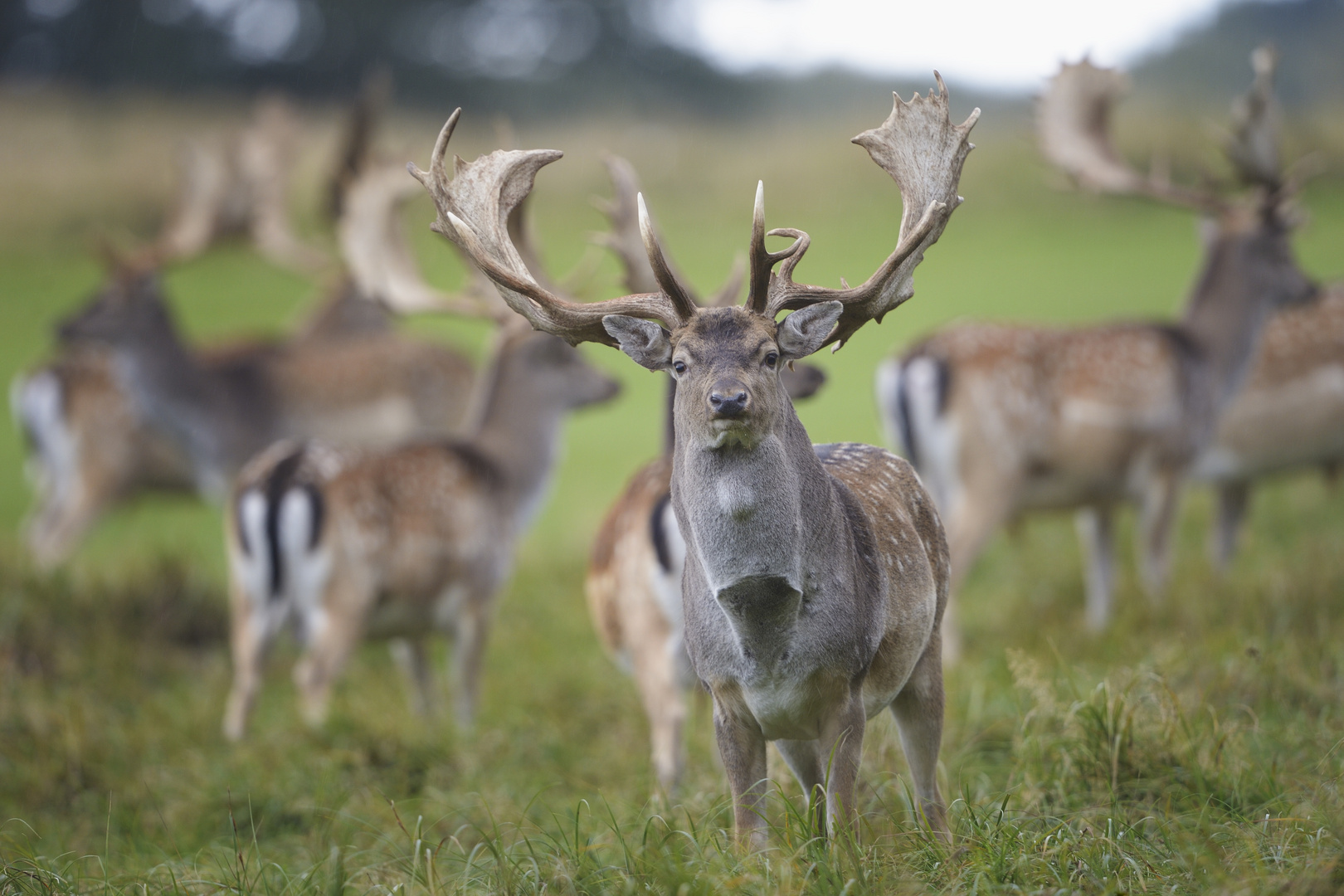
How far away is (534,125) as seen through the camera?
2317cm

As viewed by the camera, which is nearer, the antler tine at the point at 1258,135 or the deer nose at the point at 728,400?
the deer nose at the point at 728,400

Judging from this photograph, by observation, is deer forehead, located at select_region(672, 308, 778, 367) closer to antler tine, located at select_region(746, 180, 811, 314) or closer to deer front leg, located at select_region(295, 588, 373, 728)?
antler tine, located at select_region(746, 180, 811, 314)

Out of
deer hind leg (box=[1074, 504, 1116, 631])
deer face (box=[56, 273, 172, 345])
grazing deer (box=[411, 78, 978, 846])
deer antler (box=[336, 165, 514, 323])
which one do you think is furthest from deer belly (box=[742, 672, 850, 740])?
deer face (box=[56, 273, 172, 345])

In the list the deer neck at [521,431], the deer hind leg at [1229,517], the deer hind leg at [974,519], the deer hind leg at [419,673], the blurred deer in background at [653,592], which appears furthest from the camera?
the deer hind leg at [1229,517]

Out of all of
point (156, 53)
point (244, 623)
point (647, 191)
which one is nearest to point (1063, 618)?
point (244, 623)

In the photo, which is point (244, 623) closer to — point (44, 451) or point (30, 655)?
point (30, 655)

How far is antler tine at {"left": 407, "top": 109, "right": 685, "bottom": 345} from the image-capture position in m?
2.70

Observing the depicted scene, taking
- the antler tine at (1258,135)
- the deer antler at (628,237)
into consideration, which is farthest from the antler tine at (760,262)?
the antler tine at (1258,135)

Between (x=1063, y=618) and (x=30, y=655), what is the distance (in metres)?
4.61

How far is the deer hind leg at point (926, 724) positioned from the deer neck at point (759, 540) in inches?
17.8

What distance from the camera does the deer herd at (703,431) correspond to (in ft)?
8.21

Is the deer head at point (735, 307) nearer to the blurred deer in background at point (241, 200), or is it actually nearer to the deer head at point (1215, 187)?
the deer head at point (1215, 187)

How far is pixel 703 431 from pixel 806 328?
14.5 inches

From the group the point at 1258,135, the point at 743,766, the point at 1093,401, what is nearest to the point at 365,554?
the point at 743,766
